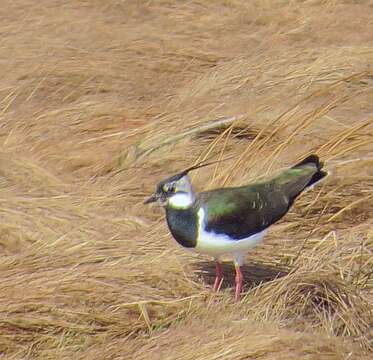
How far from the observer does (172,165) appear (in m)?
7.27

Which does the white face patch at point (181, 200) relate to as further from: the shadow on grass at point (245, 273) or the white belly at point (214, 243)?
the shadow on grass at point (245, 273)

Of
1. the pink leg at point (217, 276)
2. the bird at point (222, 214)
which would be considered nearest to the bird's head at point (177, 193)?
the bird at point (222, 214)

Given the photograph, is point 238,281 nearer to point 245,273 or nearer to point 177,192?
point 245,273

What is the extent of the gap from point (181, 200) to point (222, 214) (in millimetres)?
181

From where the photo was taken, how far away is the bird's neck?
552 centimetres

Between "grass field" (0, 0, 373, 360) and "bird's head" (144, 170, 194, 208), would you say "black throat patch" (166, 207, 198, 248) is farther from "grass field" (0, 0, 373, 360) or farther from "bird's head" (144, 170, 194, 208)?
"grass field" (0, 0, 373, 360)

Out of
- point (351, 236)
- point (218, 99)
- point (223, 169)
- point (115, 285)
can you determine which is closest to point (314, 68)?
point (218, 99)

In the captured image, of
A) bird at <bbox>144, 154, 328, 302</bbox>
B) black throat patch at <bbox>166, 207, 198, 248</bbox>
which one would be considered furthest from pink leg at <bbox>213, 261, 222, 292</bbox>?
black throat patch at <bbox>166, 207, 198, 248</bbox>

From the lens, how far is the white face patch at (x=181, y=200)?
5.52 m

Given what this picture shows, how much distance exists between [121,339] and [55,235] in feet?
3.56

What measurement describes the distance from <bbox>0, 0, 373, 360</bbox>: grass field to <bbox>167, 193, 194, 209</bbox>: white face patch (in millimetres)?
364

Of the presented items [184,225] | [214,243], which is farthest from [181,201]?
[214,243]

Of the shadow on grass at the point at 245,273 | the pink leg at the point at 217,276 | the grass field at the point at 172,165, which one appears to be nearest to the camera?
the grass field at the point at 172,165

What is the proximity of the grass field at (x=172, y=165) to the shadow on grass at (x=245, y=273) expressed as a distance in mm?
13
